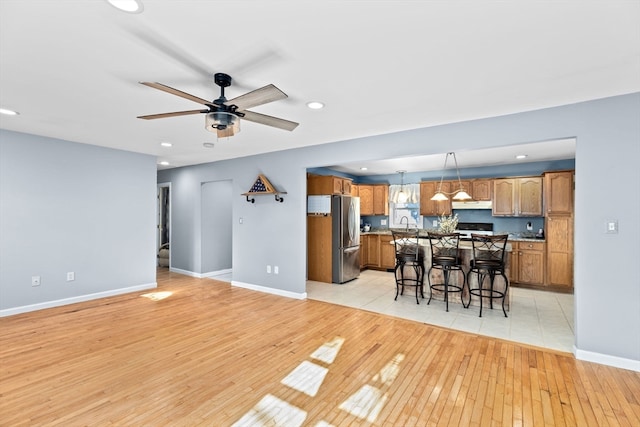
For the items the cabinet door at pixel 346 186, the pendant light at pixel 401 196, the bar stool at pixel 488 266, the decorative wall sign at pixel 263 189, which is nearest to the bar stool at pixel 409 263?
the bar stool at pixel 488 266

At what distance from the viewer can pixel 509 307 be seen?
15.0ft

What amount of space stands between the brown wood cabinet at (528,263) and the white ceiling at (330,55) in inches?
145

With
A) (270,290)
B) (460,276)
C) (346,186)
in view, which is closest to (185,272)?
(270,290)

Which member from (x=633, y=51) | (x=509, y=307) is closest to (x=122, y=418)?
(x=633, y=51)

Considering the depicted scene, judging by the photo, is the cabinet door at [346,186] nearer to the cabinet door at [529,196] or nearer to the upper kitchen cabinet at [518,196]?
the upper kitchen cabinet at [518,196]

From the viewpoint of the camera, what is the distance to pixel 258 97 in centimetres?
215

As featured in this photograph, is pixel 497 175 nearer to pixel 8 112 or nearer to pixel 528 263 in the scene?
A: pixel 528 263

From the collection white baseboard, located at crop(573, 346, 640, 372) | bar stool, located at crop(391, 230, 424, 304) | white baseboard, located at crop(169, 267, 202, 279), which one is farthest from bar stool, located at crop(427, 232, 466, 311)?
white baseboard, located at crop(169, 267, 202, 279)

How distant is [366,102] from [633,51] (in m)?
1.93

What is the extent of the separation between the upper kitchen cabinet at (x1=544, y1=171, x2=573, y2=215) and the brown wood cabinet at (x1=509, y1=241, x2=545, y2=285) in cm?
68

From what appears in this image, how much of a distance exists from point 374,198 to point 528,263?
362 cm

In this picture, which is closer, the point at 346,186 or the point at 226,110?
the point at 226,110

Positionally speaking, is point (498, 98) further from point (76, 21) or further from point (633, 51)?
point (76, 21)

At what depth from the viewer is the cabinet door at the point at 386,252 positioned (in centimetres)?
736
